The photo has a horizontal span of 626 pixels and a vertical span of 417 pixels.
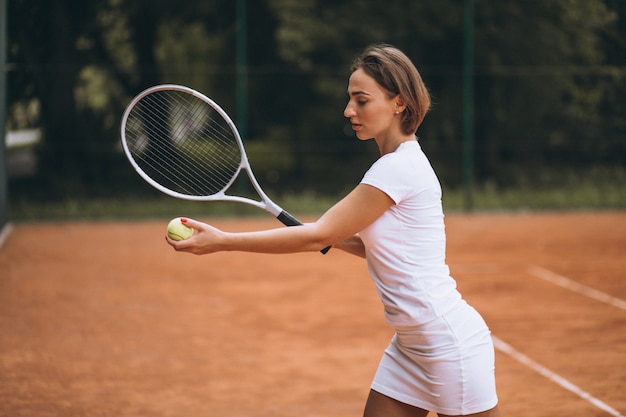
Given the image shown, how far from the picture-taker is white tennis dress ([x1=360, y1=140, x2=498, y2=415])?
2.53 metres

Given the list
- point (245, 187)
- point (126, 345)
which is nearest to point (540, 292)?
point (126, 345)

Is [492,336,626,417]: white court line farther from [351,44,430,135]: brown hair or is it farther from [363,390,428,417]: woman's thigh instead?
[351,44,430,135]: brown hair

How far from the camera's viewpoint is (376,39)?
14133 millimetres

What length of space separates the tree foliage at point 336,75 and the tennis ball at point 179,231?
1041 cm

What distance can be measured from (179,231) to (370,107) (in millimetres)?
626

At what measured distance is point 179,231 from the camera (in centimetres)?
249

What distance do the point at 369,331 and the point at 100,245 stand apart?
505 cm

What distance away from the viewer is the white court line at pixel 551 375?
177 inches

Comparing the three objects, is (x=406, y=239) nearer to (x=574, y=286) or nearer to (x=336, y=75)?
(x=574, y=286)

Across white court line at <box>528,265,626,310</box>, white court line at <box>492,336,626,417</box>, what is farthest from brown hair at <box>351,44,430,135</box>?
white court line at <box>528,265,626,310</box>

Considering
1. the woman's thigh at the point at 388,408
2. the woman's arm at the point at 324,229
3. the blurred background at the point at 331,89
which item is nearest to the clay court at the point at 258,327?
the woman's thigh at the point at 388,408

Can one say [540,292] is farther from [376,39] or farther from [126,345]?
[376,39]

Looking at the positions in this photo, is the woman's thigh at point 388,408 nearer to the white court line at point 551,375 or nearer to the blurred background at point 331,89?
the white court line at point 551,375

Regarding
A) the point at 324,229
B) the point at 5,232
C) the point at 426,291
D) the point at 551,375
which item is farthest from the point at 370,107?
the point at 5,232
